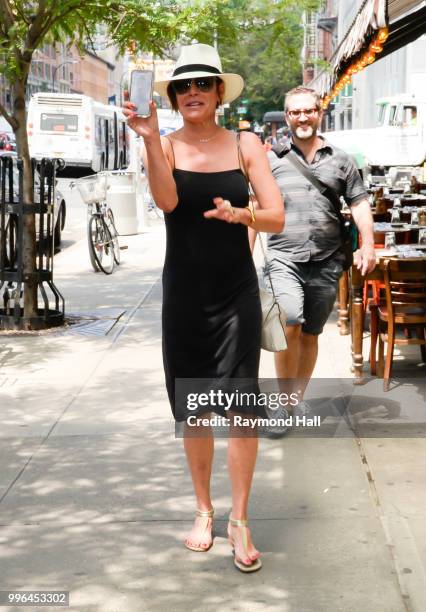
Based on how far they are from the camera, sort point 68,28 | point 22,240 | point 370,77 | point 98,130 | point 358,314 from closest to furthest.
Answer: point 358,314 → point 22,240 → point 68,28 → point 98,130 → point 370,77

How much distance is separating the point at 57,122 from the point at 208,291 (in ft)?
108

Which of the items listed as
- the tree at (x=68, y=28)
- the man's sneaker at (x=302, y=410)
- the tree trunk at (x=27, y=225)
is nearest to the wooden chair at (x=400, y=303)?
the man's sneaker at (x=302, y=410)

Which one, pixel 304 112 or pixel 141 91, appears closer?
pixel 141 91

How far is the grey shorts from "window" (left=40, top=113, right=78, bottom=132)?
30.9 meters

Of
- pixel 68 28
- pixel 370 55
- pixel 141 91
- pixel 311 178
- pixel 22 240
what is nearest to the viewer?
pixel 141 91

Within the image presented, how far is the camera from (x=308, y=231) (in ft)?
19.3

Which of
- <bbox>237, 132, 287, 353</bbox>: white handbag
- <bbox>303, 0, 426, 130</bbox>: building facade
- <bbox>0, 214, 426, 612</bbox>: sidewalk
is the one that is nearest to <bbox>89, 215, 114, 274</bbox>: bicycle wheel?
<bbox>303, 0, 426, 130</bbox>: building facade

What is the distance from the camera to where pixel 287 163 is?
586 centimetres

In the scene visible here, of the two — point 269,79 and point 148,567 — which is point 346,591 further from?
point 269,79

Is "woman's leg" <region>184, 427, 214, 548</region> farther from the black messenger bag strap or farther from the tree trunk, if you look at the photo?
the tree trunk

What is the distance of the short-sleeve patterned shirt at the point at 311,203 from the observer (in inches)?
231

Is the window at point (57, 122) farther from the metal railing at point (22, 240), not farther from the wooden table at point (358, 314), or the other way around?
the wooden table at point (358, 314)

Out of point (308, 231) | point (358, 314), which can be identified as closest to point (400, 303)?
point (358, 314)

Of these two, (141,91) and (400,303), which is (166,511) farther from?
(400,303)
